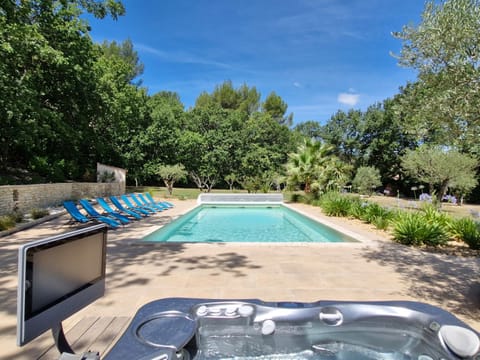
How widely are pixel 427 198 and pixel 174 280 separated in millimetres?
11046

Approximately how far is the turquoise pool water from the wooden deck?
4.65 meters

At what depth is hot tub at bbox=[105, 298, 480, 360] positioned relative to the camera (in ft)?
9.19

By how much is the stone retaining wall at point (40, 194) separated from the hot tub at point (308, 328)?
975 cm

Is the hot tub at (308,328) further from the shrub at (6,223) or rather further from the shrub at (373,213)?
the shrub at (373,213)

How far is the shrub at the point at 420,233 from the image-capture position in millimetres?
7223

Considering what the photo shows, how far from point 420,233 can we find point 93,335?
742 cm

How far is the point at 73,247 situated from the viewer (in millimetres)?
1862

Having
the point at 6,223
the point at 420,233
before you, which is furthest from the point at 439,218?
the point at 6,223

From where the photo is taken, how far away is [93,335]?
2643mm

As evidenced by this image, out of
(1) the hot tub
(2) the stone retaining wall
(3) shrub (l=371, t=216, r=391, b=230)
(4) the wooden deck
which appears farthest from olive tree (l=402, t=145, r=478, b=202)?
(2) the stone retaining wall

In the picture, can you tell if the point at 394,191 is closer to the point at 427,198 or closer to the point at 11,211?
the point at 427,198

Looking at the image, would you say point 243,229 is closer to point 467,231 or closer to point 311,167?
point 467,231

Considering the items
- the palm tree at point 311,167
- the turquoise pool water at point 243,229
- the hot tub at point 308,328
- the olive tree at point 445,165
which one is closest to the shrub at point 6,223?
the turquoise pool water at point 243,229

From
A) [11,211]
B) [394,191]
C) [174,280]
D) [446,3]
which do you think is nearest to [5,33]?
[11,211]
